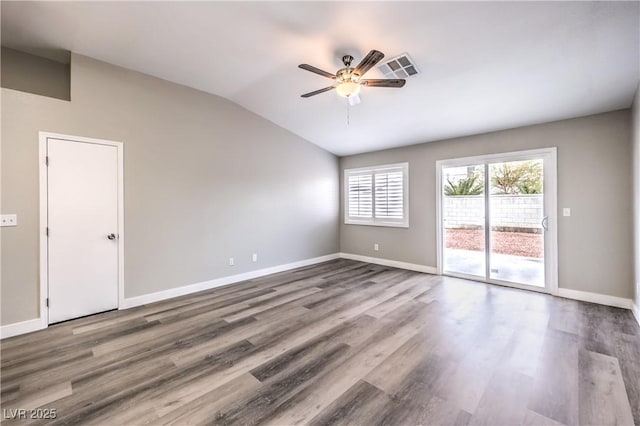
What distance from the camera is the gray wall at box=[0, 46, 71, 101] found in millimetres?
3156

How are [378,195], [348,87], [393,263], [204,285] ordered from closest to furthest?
[348,87]
[204,285]
[393,263]
[378,195]

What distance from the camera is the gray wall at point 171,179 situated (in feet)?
9.52

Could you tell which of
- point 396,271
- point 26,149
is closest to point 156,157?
point 26,149

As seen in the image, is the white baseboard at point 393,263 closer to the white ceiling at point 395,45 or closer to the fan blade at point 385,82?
the white ceiling at point 395,45

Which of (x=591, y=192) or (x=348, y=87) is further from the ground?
(x=348, y=87)

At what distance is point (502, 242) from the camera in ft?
14.5

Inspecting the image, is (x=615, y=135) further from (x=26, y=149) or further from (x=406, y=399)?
(x=26, y=149)

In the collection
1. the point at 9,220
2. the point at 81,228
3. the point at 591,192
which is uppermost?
the point at 591,192

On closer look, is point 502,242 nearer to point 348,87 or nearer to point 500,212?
point 500,212

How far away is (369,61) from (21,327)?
457 cm

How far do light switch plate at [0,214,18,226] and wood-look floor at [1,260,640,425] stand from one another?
47.5 inches

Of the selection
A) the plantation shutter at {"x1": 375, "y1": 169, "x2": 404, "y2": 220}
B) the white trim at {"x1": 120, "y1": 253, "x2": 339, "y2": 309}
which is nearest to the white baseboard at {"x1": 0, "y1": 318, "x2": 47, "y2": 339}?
the white trim at {"x1": 120, "y1": 253, "x2": 339, "y2": 309}

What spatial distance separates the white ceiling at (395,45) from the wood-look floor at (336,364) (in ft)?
9.08

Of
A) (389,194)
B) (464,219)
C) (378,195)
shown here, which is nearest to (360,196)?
(378,195)
